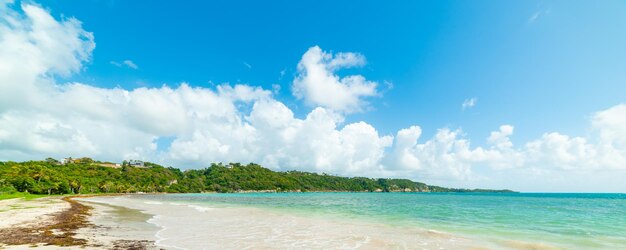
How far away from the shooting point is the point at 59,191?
88.6 meters

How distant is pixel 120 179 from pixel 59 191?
Result: 6720 cm

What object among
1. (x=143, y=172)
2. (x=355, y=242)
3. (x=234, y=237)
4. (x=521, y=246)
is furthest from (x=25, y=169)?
(x=521, y=246)

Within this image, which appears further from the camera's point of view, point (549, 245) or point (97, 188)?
point (97, 188)

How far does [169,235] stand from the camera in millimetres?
18094

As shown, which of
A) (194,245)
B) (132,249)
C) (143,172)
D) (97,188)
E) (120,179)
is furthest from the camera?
(143,172)

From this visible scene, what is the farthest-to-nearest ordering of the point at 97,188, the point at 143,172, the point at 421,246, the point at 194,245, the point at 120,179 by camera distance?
the point at 143,172 → the point at 120,179 → the point at 97,188 → the point at 421,246 → the point at 194,245

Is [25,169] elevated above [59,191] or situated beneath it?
elevated above

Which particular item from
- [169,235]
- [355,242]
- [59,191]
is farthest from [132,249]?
[59,191]

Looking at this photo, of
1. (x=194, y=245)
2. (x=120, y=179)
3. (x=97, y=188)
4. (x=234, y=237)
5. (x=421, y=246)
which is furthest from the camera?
(x=120, y=179)

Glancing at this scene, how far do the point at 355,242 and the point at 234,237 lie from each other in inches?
283

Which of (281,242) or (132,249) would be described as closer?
(132,249)

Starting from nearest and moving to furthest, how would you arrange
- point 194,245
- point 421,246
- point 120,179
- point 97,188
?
point 194,245, point 421,246, point 97,188, point 120,179

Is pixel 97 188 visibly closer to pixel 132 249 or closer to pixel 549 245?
pixel 132 249

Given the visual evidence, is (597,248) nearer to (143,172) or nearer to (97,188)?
(97,188)
